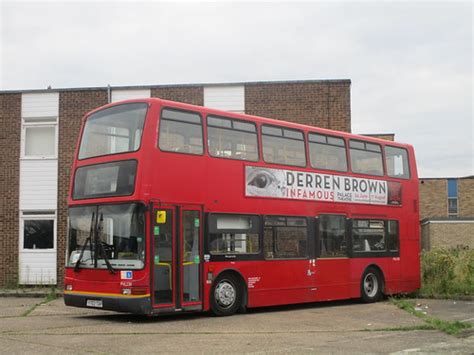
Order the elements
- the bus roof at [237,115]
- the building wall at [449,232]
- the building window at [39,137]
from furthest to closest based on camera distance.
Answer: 1. the building wall at [449,232]
2. the building window at [39,137]
3. the bus roof at [237,115]

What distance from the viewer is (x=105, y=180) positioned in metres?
13.5

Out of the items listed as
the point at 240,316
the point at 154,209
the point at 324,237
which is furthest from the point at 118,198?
the point at 324,237

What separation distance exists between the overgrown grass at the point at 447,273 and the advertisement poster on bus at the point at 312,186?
3.20m

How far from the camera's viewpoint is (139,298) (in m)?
12.6

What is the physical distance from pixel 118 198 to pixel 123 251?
3.25ft

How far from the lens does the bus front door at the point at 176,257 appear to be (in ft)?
42.7

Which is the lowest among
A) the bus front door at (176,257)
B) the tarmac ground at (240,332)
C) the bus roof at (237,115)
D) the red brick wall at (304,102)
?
the tarmac ground at (240,332)

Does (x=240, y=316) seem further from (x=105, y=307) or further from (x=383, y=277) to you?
(x=383, y=277)

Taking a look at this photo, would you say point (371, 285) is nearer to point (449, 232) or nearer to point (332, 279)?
point (332, 279)

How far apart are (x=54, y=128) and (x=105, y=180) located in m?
10.9

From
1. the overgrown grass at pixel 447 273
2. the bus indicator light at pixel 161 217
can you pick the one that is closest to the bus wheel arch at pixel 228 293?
the bus indicator light at pixel 161 217

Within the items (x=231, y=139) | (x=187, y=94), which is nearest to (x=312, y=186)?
(x=231, y=139)

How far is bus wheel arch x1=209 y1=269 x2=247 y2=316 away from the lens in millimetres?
14078

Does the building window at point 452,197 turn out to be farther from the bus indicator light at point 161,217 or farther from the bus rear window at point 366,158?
the bus indicator light at point 161,217
